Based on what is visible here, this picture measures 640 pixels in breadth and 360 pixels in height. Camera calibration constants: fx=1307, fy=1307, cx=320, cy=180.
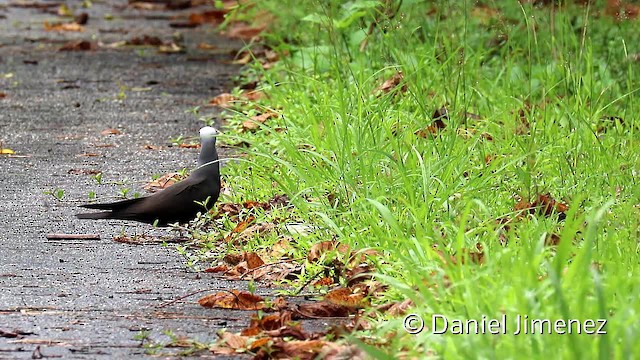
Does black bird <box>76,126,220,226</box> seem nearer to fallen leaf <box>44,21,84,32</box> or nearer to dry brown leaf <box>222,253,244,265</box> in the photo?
dry brown leaf <box>222,253,244,265</box>

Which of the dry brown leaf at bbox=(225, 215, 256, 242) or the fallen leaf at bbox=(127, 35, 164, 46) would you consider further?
the fallen leaf at bbox=(127, 35, 164, 46)

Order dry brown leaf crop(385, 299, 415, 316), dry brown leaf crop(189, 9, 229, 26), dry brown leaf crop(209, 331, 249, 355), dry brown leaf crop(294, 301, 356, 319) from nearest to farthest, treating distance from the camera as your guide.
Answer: dry brown leaf crop(209, 331, 249, 355) < dry brown leaf crop(385, 299, 415, 316) < dry brown leaf crop(294, 301, 356, 319) < dry brown leaf crop(189, 9, 229, 26)

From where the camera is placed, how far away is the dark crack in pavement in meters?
3.96

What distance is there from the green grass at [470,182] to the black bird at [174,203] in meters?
0.22

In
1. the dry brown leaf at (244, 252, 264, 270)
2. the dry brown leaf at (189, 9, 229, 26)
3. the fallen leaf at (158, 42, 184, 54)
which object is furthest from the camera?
the dry brown leaf at (189, 9, 229, 26)

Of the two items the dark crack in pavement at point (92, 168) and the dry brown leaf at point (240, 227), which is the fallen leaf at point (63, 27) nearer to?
the dark crack in pavement at point (92, 168)

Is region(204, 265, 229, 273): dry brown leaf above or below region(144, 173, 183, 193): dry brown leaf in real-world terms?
above

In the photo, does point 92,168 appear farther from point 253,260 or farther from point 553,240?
point 553,240

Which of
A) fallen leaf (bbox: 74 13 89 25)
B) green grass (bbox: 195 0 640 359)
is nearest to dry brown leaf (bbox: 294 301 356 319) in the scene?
green grass (bbox: 195 0 640 359)

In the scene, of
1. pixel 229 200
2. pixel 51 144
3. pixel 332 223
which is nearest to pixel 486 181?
pixel 332 223

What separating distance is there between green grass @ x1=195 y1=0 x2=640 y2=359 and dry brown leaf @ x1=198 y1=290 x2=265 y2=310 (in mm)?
421

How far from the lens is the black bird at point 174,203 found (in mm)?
5012

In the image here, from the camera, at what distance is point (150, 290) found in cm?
436

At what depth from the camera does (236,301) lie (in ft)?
13.8
